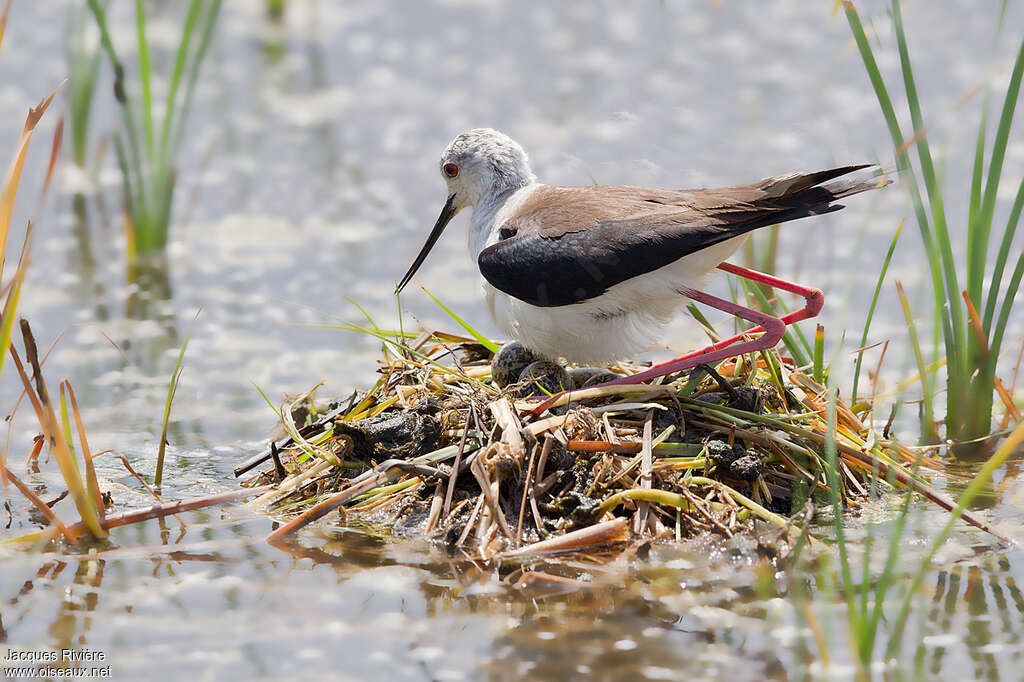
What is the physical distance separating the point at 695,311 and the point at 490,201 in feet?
4.11

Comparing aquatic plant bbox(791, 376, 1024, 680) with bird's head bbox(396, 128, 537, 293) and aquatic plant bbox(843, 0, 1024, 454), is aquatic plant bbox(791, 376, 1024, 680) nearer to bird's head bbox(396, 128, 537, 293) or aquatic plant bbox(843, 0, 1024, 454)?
aquatic plant bbox(843, 0, 1024, 454)

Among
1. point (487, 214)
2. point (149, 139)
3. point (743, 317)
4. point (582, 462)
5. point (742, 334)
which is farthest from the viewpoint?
point (149, 139)

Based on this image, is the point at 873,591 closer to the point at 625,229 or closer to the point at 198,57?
the point at 625,229

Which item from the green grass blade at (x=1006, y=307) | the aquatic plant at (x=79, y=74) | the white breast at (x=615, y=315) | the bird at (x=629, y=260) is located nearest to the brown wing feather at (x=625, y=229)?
the bird at (x=629, y=260)

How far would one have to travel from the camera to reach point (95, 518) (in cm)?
471

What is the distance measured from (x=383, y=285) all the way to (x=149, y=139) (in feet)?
6.28

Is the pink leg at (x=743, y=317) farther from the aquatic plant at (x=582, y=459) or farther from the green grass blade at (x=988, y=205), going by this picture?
the green grass blade at (x=988, y=205)

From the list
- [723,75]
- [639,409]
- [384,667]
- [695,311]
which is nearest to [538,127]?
[723,75]

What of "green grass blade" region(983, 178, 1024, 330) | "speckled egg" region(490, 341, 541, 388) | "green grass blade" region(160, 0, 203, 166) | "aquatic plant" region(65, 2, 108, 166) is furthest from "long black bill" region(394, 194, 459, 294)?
"aquatic plant" region(65, 2, 108, 166)

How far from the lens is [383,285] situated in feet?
26.7

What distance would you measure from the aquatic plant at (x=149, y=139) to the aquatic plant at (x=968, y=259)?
181 inches

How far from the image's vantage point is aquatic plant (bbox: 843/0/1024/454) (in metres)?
5.31

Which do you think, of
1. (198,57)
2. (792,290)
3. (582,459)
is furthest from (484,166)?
(198,57)

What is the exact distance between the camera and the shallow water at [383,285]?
12.6 ft
